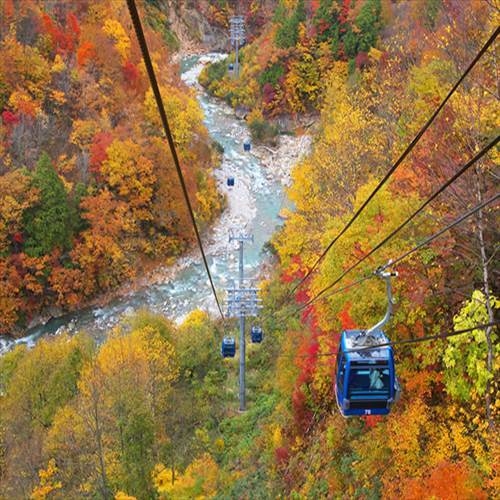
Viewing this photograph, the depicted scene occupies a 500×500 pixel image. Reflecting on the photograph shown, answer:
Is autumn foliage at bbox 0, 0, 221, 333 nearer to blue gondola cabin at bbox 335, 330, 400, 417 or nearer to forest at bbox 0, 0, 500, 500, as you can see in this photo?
forest at bbox 0, 0, 500, 500

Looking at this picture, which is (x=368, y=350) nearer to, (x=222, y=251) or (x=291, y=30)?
(x=222, y=251)

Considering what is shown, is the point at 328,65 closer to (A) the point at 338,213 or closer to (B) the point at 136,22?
(A) the point at 338,213

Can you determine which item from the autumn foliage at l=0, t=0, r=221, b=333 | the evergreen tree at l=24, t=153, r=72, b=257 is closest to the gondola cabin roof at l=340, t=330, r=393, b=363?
the autumn foliage at l=0, t=0, r=221, b=333

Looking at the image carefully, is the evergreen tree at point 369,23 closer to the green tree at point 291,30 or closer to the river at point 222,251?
the green tree at point 291,30

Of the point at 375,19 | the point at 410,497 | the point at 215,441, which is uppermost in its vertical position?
the point at 375,19

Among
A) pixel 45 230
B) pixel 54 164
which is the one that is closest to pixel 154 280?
pixel 45 230

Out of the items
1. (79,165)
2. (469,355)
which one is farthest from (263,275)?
(469,355)
